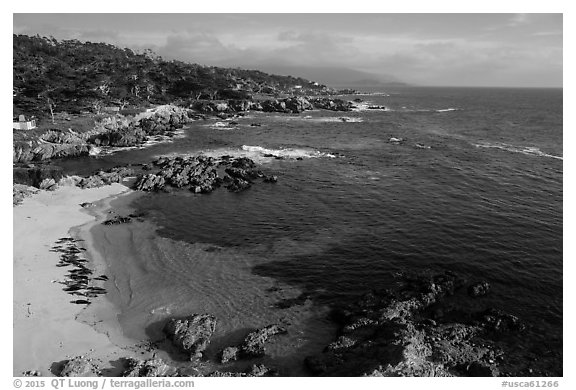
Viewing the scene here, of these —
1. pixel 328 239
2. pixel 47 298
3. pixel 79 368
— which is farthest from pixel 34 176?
pixel 328 239

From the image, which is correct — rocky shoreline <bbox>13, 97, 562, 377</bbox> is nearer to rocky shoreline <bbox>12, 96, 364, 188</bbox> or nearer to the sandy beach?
the sandy beach

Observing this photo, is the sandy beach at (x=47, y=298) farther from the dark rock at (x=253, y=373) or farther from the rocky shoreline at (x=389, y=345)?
the dark rock at (x=253, y=373)

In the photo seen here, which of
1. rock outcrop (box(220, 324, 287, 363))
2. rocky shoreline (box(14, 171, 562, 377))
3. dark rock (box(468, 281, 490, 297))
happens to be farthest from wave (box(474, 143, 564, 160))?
rock outcrop (box(220, 324, 287, 363))

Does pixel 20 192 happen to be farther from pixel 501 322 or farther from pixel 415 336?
pixel 501 322

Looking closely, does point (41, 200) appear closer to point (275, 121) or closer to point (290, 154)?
point (290, 154)

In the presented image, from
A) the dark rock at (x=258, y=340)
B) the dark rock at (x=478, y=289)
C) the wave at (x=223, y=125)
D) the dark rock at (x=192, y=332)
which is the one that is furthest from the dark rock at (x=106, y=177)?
the dark rock at (x=478, y=289)

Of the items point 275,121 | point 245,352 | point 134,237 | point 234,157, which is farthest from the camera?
point 275,121

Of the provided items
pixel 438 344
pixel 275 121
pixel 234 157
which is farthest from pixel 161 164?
pixel 275 121
